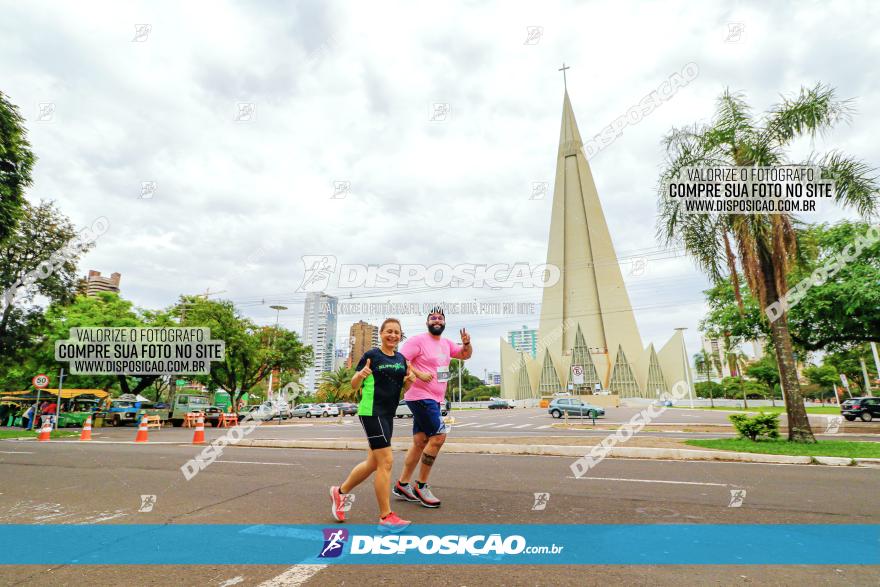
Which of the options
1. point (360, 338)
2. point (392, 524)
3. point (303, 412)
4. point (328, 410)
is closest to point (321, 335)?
point (360, 338)

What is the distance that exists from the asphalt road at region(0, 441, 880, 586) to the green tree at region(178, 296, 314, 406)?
2614cm

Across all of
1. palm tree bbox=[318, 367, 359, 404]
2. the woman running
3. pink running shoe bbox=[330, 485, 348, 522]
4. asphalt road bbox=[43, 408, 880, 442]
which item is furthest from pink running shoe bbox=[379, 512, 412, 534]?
palm tree bbox=[318, 367, 359, 404]

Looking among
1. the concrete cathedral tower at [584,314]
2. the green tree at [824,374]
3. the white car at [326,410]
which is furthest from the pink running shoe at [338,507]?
the concrete cathedral tower at [584,314]

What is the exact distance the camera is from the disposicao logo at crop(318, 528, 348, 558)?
10.9 feet

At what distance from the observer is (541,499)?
5039mm

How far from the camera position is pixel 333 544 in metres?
3.43

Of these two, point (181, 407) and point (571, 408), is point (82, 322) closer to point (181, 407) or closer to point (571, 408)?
point (181, 407)

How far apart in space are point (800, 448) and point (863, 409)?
20.8 m

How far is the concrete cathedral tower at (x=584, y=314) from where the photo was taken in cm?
7238

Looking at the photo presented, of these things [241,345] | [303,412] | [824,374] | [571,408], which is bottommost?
[303,412]

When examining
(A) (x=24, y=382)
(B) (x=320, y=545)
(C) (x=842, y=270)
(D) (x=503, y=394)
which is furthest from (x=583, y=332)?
(B) (x=320, y=545)

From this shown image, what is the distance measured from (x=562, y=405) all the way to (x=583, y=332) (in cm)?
4915

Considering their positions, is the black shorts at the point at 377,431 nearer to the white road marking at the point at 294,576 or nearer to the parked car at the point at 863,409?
the white road marking at the point at 294,576

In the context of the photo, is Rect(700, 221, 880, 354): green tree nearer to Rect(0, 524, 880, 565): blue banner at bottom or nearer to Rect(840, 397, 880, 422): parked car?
Rect(840, 397, 880, 422): parked car
